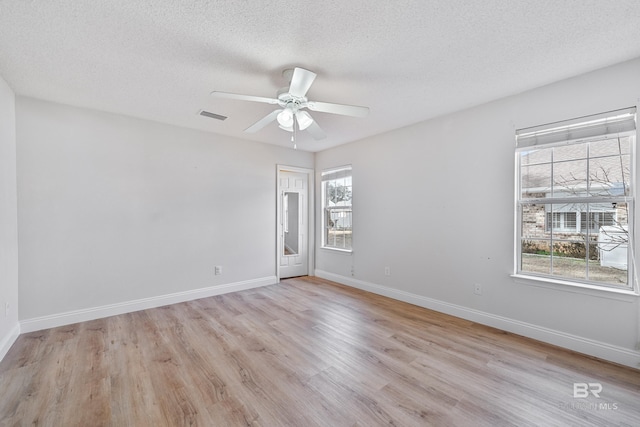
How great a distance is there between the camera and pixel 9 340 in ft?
8.27

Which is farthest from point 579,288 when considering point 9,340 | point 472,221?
point 9,340

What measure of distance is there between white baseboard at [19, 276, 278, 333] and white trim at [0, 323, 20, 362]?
4.0 inches

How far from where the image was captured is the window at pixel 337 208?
483cm

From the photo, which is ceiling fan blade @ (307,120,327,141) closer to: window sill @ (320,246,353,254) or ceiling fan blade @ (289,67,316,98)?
ceiling fan blade @ (289,67,316,98)

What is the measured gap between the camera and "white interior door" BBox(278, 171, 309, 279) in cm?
505

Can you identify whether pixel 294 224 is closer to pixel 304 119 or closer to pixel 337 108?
pixel 304 119

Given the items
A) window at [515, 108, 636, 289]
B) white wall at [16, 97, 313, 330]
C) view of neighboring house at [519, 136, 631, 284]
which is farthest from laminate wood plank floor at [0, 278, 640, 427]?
view of neighboring house at [519, 136, 631, 284]

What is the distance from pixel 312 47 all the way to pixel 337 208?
325 centimetres

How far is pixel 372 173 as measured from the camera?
432 centimetres

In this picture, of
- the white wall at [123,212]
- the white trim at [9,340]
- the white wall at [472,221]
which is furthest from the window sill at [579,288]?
the white trim at [9,340]

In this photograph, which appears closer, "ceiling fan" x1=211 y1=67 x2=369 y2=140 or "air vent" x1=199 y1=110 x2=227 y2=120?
"ceiling fan" x1=211 y1=67 x2=369 y2=140

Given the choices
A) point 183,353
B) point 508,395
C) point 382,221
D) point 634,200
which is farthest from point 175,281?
point 634,200

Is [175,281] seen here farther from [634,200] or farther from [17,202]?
[634,200]

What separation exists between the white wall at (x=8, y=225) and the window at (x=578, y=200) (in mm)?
4986
